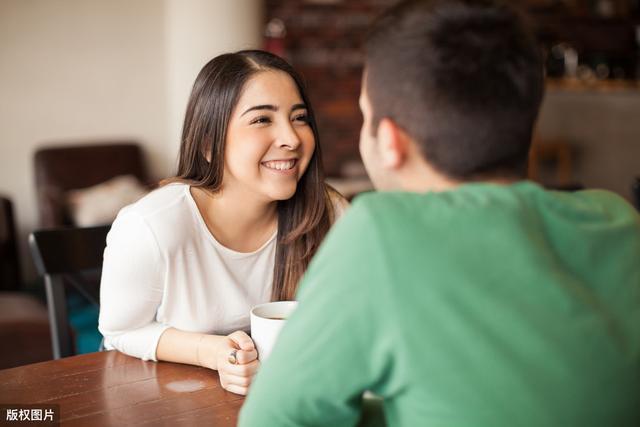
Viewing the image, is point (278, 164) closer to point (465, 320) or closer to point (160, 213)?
point (160, 213)

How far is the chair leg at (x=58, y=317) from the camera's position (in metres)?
1.66

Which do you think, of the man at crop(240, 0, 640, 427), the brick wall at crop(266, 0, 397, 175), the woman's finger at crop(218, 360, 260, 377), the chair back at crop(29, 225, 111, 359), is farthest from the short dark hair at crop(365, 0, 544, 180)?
the brick wall at crop(266, 0, 397, 175)

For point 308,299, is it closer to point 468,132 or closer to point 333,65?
point 468,132

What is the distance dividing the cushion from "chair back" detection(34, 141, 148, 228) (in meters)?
0.06

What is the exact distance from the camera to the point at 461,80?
73 centimetres

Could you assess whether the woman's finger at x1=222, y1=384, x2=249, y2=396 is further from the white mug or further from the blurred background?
the blurred background

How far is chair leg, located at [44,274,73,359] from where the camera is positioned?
1660 mm

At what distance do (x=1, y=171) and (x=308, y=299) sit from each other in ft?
14.6

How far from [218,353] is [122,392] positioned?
0.16m

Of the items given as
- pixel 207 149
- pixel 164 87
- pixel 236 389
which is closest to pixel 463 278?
pixel 236 389

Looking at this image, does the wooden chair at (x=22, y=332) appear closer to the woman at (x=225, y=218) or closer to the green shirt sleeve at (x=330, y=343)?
the woman at (x=225, y=218)

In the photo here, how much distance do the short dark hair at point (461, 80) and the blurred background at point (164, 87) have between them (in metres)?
3.69

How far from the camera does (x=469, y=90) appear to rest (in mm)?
738

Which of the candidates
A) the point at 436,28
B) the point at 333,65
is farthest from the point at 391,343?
the point at 333,65
